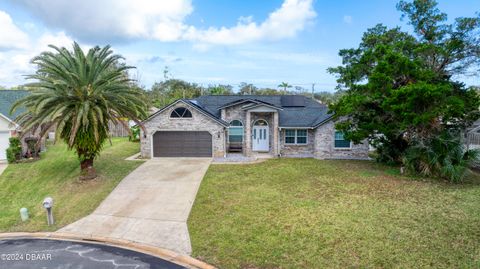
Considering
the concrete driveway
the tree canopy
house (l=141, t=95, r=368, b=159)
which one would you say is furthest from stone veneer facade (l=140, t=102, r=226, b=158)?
the tree canopy

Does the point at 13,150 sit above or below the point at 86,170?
above

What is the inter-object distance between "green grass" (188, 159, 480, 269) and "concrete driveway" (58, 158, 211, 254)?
22.0 inches

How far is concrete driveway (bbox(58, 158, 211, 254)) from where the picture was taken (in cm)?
936

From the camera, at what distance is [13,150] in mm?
19297

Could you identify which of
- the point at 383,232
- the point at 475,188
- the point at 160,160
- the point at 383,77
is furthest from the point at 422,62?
the point at 160,160

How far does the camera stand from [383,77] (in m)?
14.2

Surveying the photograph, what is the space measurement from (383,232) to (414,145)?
860cm

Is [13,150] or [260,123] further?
[260,123]

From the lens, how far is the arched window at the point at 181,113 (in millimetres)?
20078

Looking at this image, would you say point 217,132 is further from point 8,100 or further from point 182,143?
point 8,100

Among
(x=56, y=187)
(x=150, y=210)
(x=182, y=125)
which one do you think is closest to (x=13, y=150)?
(x=56, y=187)

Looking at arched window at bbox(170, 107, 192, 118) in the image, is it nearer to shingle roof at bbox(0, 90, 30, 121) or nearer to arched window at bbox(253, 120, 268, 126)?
arched window at bbox(253, 120, 268, 126)

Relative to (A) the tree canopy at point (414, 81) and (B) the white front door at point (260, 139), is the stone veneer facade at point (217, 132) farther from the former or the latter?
(A) the tree canopy at point (414, 81)

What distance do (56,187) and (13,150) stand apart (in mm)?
7749
